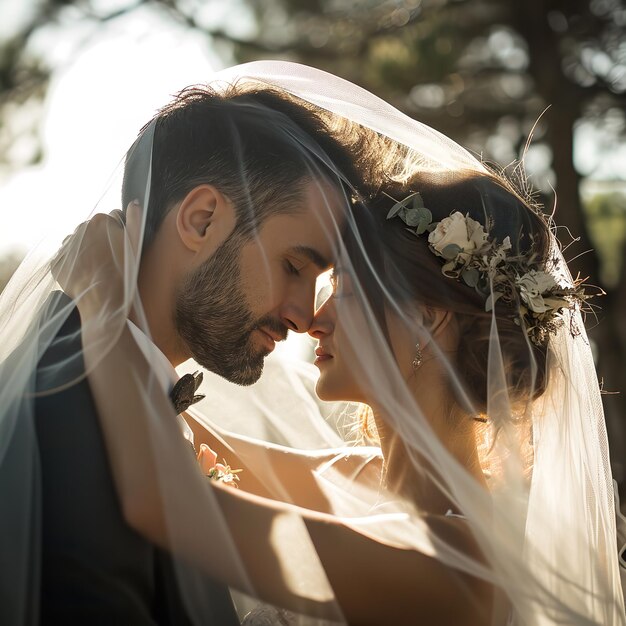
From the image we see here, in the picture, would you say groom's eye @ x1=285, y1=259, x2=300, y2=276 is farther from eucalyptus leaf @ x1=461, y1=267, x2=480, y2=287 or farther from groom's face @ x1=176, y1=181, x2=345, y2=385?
eucalyptus leaf @ x1=461, y1=267, x2=480, y2=287

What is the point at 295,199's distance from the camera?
120 inches

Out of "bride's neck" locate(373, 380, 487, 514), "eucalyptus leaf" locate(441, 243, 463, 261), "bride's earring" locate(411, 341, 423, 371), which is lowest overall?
"bride's neck" locate(373, 380, 487, 514)

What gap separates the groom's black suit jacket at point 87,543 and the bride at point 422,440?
0.20ft

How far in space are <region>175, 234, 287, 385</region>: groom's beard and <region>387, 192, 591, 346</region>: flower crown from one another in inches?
25.8

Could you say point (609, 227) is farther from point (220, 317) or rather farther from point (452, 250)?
point (220, 317)

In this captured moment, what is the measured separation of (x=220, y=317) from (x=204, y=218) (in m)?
0.37

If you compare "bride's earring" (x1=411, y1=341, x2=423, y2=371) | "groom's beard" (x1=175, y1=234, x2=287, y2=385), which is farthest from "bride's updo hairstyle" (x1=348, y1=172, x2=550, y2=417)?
"groom's beard" (x1=175, y1=234, x2=287, y2=385)

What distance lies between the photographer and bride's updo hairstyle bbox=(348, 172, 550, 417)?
116 inches

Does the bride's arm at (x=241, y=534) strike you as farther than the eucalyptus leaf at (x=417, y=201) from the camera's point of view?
No

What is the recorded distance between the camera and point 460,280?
3.04m

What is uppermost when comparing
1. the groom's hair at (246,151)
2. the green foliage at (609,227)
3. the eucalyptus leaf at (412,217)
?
the groom's hair at (246,151)

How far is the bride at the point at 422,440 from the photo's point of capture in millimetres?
2426

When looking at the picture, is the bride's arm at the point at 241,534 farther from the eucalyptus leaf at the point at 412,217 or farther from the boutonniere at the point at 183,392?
the eucalyptus leaf at the point at 412,217

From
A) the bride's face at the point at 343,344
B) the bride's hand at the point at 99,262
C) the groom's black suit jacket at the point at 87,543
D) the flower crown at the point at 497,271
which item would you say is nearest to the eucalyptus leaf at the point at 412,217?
the flower crown at the point at 497,271
